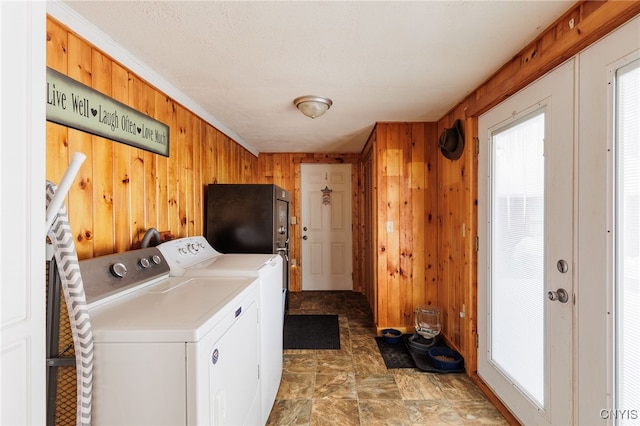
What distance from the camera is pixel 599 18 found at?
1107 millimetres

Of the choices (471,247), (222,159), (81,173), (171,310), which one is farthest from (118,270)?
(471,247)

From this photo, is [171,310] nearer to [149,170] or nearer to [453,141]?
[149,170]

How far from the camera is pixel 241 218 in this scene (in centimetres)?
257

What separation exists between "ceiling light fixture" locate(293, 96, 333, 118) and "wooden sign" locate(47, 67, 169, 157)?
0.99 metres

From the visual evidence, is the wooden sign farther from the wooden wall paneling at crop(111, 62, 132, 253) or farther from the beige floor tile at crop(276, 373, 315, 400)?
the beige floor tile at crop(276, 373, 315, 400)

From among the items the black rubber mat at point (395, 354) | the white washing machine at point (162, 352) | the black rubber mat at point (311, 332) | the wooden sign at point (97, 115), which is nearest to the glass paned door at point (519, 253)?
the black rubber mat at point (395, 354)

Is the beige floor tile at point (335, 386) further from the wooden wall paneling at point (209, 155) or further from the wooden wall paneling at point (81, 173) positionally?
the wooden wall paneling at point (209, 155)

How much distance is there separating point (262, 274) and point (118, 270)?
0.67 m

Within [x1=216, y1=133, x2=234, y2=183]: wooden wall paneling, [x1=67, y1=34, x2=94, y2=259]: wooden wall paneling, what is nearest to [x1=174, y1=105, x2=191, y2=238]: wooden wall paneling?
[x1=216, y1=133, x2=234, y2=183]: wooden wall paneling

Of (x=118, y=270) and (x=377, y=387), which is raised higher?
(x=118, y=270)

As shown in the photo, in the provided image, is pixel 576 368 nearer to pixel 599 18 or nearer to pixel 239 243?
pixel 599 18

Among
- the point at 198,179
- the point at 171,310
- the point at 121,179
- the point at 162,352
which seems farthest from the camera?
the point at 198,179

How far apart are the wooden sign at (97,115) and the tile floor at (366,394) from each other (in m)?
1.84

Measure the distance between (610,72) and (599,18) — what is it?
20cm
